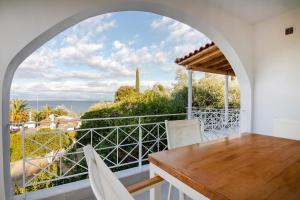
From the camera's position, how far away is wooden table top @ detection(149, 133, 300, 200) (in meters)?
0.74

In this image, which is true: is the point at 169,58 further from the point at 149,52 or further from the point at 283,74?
the point at 283,74

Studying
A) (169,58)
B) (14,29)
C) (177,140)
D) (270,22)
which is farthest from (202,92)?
(14,29)

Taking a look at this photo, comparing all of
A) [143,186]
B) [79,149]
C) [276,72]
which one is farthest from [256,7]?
[79,149]

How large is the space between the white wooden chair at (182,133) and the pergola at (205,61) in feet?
6.83

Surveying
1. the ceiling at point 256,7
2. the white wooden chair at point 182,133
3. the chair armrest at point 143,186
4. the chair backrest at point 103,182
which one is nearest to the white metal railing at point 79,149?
the white wooden chair at point 182,133

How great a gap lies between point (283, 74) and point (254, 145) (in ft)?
5.76

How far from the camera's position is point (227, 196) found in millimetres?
697

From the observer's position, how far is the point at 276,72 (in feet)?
8.57

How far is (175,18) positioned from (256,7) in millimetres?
1146

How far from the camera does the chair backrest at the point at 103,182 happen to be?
20.9 inches

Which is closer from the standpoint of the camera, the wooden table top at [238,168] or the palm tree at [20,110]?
the wooden table top at [238,168]

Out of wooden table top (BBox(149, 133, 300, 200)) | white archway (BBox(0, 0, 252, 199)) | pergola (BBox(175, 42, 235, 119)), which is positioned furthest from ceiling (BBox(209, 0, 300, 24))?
wooden table top (BBox(149, 133, 300, 200))

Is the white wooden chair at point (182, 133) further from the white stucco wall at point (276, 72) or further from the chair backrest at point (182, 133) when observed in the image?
the white stucco wall at point (276, 72)

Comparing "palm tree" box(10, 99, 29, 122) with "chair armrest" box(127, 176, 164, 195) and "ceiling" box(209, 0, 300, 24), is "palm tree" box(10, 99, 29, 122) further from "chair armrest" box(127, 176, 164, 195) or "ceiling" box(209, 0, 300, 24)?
"ceiling" box(209, 0, 300, 24)
